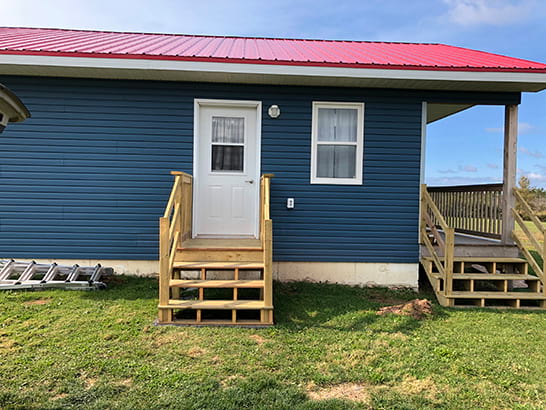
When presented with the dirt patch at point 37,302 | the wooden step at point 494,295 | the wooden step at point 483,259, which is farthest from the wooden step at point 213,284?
the wooden step at point 483,259

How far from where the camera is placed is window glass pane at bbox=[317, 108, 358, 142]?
17.9 feet

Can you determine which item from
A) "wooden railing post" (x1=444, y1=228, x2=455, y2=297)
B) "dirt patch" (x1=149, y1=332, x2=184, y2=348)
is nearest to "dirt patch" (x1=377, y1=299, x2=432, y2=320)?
"wooden railing post" (x1=444, y1=228, x2=455, y2=297)

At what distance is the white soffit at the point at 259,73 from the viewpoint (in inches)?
186

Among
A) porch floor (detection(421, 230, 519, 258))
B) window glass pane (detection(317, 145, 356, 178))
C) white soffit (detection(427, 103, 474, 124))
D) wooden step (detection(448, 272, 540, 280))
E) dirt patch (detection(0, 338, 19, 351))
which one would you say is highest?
white soffit (detection(427, 103, 474, 124))

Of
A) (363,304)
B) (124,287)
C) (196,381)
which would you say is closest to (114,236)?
(124,287)

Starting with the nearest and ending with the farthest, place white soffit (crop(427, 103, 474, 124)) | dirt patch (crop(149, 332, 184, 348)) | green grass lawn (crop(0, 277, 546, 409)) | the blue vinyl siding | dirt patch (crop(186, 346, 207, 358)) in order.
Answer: green grass lawn (crop(0, 277, 546, 409)) < dirt patch (crop(186, 346, 207, 358)) < dirt patch (crop(149, 332, 184, 348)) < the blue vinyl siding < white soffit (crop(427, 103, 474, 124))

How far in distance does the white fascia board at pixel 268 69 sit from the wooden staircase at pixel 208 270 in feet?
4.82

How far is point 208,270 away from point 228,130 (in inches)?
90.0

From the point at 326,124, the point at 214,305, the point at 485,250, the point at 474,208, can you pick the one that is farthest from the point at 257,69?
the point at 474,208

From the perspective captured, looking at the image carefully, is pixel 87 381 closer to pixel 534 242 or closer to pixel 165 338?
pixel 165 338

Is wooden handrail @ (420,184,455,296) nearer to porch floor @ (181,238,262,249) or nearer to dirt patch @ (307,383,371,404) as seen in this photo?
porch floor @ (181,238,262,249)

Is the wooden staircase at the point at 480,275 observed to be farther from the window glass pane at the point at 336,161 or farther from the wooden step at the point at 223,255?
the wooden step at the point at 223,255

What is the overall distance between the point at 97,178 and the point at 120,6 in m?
4.31

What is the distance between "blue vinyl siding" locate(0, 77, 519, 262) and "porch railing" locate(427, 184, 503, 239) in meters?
1.36
